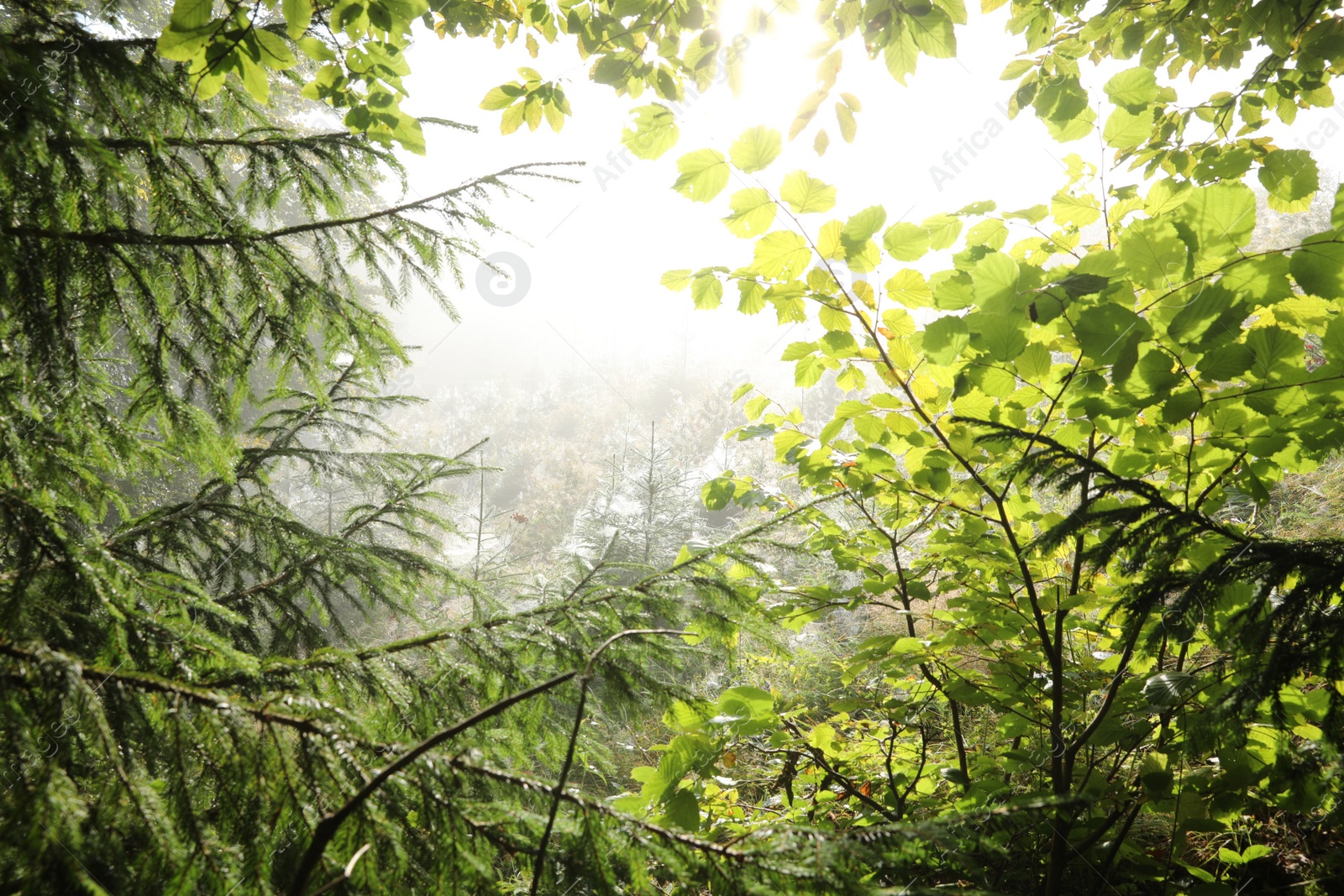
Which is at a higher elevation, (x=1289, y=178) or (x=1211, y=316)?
(x=1289, y=178)

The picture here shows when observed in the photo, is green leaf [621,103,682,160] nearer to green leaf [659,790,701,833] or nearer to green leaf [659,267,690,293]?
green leaf [659,267,690,293]

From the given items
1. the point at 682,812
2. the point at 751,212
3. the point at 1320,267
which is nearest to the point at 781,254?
the point at 751,212

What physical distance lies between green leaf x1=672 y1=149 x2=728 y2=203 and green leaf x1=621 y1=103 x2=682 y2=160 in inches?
6.1

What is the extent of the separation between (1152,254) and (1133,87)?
494 millimetres

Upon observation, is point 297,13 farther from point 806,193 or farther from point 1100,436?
point 1100,436

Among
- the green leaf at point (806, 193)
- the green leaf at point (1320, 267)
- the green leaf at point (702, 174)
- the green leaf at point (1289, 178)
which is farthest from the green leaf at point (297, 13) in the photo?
the green leaf at point (1289, 178)

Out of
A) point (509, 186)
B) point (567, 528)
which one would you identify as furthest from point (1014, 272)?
A: point (567, 528)

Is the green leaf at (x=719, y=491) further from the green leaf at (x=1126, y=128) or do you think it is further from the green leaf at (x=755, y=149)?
the green leaf at (x=1126, y=128)

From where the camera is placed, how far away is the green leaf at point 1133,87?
3.71 ft

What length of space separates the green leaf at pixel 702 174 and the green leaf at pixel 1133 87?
2.66ft

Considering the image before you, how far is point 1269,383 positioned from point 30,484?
2147 millimetres

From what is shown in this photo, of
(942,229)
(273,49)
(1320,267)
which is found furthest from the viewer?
(942,229)

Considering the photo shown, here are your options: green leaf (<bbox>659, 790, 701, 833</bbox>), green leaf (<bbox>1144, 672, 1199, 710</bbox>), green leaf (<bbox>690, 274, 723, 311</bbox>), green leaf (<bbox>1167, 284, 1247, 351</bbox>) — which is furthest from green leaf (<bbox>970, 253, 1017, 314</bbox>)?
green leaf (<bbox>659, 790, 701, 833</bbox>)

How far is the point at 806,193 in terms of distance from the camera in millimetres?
1195
